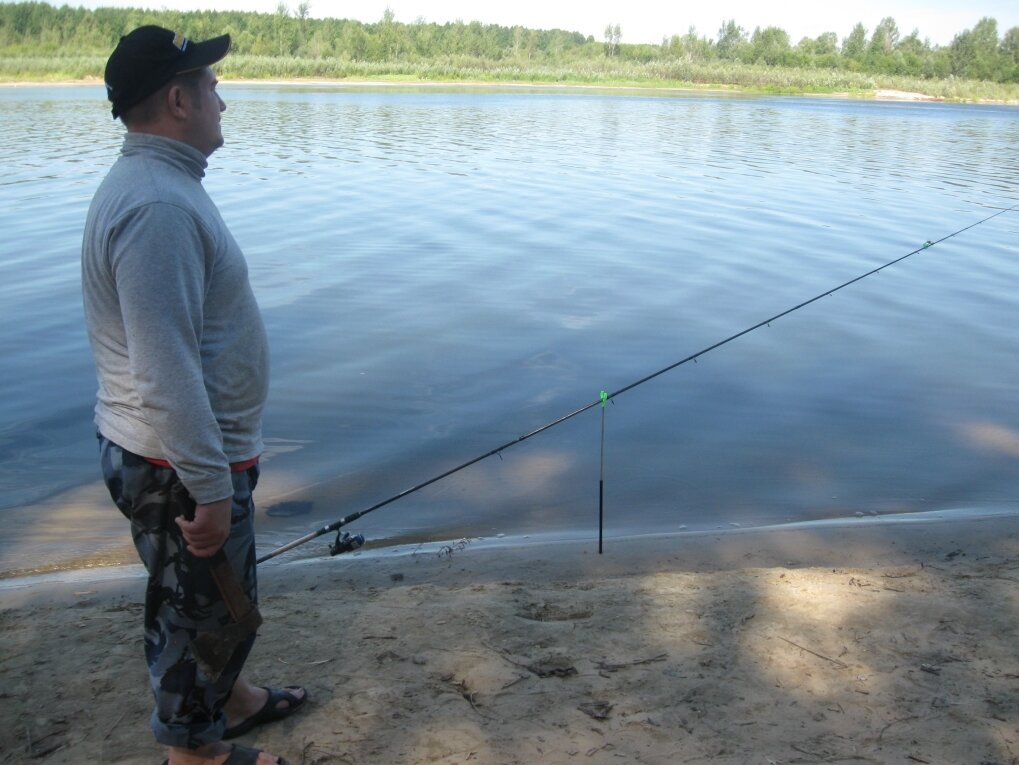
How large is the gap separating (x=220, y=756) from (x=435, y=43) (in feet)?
319

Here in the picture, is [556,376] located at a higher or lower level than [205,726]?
lower

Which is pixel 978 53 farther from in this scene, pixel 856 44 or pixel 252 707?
pixel 252 707

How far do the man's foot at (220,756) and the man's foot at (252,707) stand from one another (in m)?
0.14

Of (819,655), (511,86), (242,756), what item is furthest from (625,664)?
(511,86)

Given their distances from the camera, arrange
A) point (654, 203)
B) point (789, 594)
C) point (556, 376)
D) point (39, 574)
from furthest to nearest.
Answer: point (654, 203), point (556, 376), point (39, 574), point (789, 594)

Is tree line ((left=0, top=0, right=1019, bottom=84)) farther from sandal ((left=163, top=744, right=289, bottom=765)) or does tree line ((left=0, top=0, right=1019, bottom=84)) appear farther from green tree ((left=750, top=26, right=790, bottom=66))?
sandal ((left=163, top=744, right=289, bottom=765))

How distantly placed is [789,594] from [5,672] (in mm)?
2618

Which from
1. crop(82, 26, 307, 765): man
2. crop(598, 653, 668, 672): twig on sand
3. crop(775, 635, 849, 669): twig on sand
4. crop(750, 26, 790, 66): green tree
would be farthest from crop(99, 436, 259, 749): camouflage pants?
crop(750, 26, 790, 66): green tree

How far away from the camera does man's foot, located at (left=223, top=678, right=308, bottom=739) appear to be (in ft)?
8.55

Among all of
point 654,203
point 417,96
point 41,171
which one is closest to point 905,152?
point 654,203

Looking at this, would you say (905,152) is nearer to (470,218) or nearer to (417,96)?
(470,218)

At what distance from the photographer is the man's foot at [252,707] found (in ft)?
8.55

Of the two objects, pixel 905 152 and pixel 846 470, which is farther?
pixel 905 152

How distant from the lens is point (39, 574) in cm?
430
